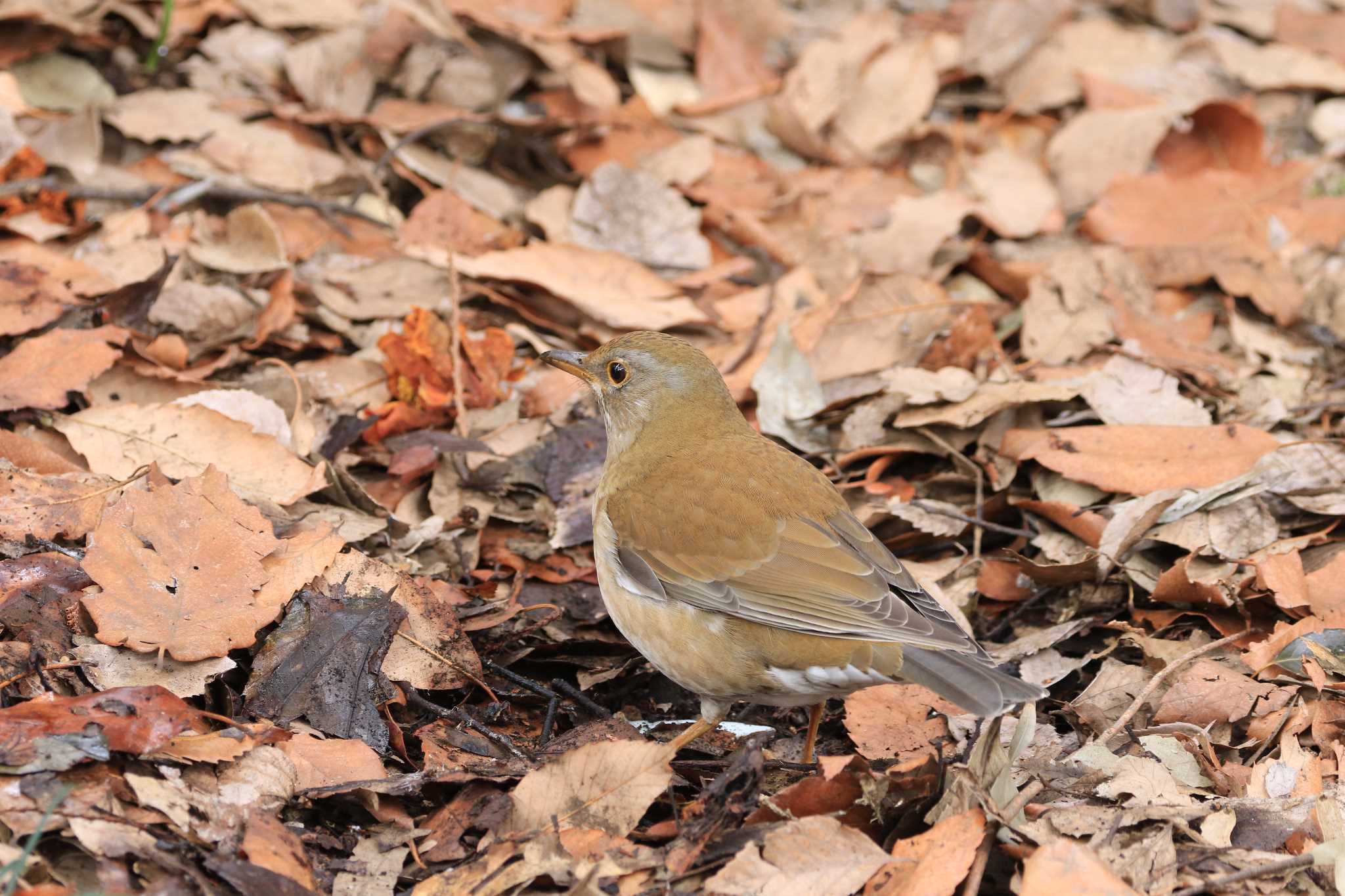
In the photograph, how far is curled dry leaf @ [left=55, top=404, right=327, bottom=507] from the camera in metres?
5.30

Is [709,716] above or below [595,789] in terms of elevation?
below

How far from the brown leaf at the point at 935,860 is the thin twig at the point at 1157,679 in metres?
0.89

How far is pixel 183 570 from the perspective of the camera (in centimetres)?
454

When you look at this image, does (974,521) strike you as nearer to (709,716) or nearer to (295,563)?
(709,716)

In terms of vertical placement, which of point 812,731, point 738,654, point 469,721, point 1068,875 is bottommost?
point 812,731

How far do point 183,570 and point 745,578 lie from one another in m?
1.91

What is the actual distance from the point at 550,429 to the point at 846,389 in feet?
4.76

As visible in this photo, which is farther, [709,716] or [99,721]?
[709,716]

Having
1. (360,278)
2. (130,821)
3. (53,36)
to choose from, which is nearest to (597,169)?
(360,278)

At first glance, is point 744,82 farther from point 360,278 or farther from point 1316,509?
point 1316,509

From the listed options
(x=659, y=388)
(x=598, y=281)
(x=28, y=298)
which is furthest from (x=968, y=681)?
(x=28, y=298)

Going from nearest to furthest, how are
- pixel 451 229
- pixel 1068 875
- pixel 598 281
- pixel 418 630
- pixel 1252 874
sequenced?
1. pixel 1068 875
2. pixel 1252 874
3. pixel 418 630
4. pixel 598 281
5. pixel 451 229

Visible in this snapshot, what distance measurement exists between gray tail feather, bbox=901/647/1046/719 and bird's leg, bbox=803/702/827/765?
2.07 feet

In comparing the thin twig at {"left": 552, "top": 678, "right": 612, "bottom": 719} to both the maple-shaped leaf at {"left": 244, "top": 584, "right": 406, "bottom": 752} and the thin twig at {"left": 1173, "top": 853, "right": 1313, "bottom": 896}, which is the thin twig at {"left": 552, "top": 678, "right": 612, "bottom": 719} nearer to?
the maple-shaped leaf at {"left": 244, "top": 584, "right": 406, "bottom": 752}
